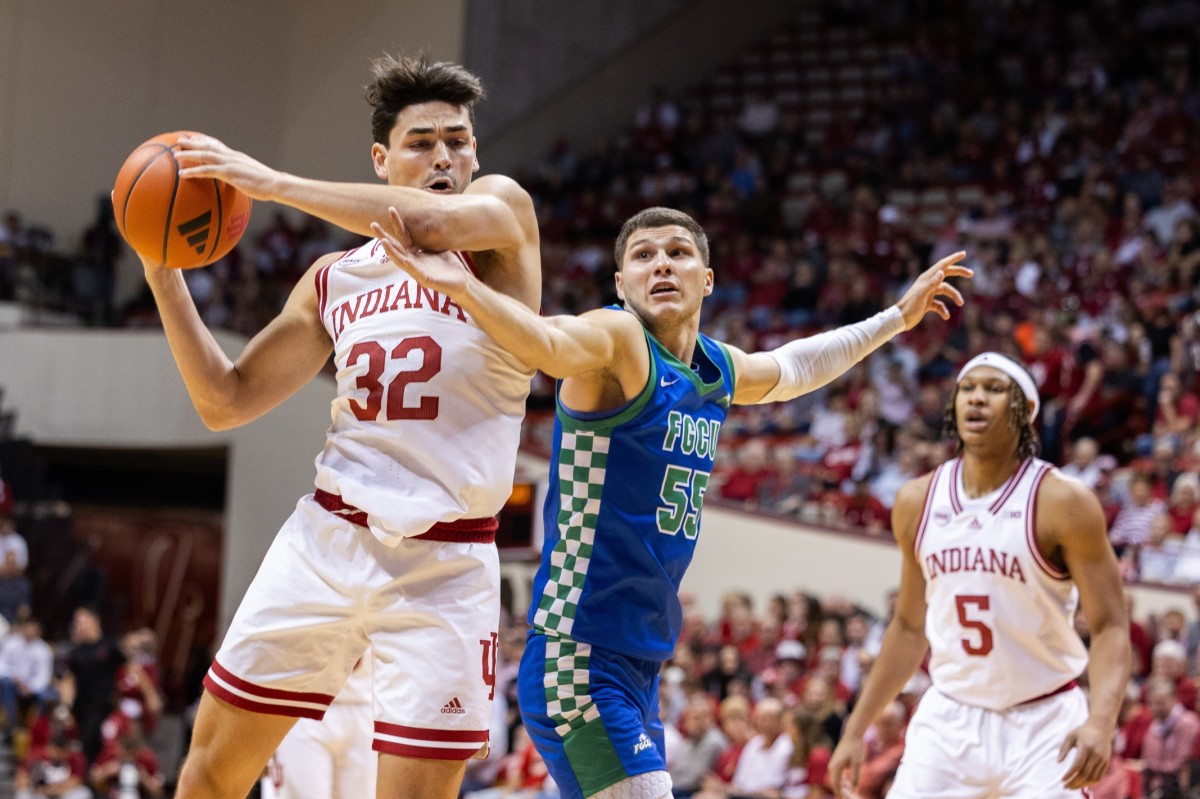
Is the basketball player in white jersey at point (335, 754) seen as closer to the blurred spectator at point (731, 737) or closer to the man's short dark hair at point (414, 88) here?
the man's short dark hair at point (414, 88)

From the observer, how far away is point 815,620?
11414 millimetres

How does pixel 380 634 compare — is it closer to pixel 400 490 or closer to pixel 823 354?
pixel 400 490

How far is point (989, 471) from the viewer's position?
17.7 ft

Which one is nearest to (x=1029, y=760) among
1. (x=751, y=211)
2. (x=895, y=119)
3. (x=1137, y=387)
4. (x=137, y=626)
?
(x=1137, y=387)

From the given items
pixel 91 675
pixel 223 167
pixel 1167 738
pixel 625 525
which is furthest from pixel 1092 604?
pixel 91 675

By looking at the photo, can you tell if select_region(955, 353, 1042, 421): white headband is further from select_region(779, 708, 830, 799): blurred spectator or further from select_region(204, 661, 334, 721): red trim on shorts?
select_region(779, 708, 830, 799): blurred spectator

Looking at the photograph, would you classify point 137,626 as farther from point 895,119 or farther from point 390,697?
point 390,697

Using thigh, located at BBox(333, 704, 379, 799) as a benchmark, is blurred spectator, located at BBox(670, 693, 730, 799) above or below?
below

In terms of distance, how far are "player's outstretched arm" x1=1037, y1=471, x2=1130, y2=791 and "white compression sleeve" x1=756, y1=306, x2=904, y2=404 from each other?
81cm

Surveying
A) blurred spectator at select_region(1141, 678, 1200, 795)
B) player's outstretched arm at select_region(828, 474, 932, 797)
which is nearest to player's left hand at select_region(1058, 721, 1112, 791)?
player's outstretched arm at select_region(828, 474, 932, 797)

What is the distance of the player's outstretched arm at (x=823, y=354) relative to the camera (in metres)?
4.64

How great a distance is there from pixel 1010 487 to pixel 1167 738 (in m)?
3.69

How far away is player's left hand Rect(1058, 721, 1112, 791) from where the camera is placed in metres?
4.68

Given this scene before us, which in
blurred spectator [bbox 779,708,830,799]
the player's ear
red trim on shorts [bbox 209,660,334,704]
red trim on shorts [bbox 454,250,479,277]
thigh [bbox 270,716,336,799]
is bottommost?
blurred spectator [bbox 779,708,830,799]
